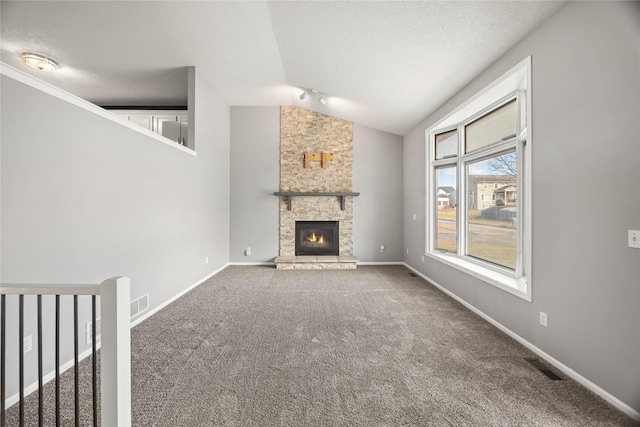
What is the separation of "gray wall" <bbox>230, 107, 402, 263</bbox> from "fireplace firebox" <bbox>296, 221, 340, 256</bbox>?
0.46 meters

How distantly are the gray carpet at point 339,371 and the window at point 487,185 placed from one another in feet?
2.41

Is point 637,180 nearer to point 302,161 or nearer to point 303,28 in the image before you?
point 303,28

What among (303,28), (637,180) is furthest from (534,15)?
(303,28)

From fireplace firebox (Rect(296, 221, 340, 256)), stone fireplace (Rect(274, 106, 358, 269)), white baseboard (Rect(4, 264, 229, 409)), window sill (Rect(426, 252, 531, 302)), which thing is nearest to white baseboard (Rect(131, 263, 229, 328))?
white baseboard (Rect(4, 264, 229, 409))

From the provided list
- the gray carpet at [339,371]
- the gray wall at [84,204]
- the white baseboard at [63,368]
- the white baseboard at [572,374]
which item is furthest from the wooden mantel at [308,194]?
the white baseboard at [572,374]

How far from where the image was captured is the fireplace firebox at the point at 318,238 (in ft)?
19.8

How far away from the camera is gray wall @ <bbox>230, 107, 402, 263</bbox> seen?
5.91m

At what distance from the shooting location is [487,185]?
11.4 ft

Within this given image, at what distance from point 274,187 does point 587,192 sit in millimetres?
4935

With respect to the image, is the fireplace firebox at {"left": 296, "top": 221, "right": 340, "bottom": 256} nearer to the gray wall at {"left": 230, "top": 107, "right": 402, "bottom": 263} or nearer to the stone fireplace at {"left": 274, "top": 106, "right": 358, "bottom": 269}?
A: the stone fireplace at {"left": 274, "top": 106, "right": 358, "bottom": 269}

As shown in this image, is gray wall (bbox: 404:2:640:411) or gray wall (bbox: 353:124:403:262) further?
gray wall (bbox: 353:124:403:262)

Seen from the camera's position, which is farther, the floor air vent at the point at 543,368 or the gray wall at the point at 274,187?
the gray wall at the point at 274,187

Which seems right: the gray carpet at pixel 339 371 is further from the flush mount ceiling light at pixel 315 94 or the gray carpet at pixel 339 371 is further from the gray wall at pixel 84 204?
the flush mount ceiling light at pixel 315 94

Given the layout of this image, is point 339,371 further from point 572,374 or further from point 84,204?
point 84,204
